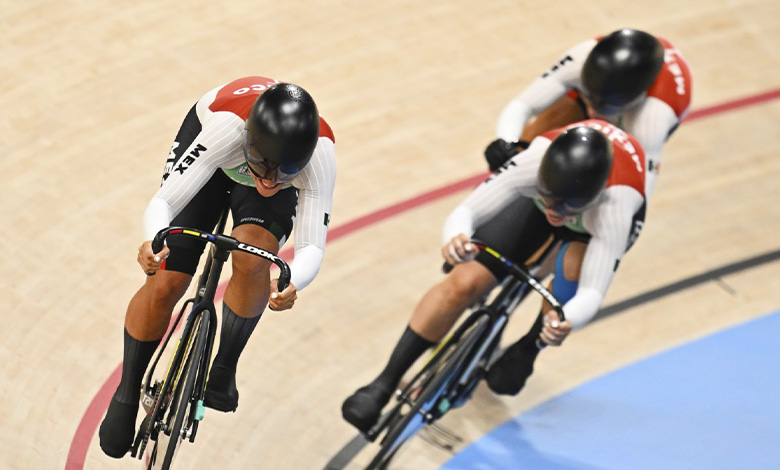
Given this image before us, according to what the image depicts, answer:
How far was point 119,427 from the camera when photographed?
3172 mm

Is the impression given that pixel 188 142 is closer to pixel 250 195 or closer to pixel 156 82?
pixel 250 195

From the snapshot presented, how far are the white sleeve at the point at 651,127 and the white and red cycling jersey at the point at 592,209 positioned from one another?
0.41 m

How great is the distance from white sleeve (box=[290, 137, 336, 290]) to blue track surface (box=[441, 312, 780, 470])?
4.11 ft

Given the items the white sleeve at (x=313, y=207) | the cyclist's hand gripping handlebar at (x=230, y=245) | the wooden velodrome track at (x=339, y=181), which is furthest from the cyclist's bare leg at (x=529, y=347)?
the cyclist's hand gripping handlebar at (x=230, y=245)

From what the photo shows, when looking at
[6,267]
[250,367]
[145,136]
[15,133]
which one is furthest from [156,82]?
[250,367]

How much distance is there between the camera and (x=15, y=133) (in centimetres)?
496

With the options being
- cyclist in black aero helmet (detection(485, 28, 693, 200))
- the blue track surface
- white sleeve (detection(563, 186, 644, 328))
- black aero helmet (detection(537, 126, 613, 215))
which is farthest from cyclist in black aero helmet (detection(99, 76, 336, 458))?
the blue track surface

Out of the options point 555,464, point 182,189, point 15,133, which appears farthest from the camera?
point 15,133

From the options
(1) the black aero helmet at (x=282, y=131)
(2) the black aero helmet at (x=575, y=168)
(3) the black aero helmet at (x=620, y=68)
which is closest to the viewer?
(1) the black aero helmet at (x=282, y=131)

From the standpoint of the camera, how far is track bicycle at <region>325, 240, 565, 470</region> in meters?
3.61

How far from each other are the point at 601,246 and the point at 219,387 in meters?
1.29

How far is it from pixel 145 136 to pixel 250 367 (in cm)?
150

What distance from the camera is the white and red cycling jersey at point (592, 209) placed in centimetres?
344

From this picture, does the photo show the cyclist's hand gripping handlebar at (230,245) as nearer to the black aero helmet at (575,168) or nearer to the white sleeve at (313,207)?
the white sleeve at (313,207)
